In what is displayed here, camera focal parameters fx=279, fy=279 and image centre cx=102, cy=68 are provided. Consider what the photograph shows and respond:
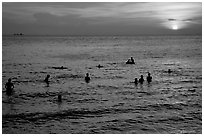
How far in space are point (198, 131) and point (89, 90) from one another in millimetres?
13607

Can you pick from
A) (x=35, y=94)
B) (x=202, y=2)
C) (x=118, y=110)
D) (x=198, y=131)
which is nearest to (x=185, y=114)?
(x=198, y=131)

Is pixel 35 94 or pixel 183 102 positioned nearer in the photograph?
pixel 183 102

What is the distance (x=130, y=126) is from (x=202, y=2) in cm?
920

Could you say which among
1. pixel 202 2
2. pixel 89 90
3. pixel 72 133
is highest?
pixel 202 2

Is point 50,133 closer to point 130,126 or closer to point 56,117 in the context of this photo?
point 56,117

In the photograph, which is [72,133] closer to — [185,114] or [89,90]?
[185,114]

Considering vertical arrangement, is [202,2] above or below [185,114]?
above

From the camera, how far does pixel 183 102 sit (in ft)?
80.2

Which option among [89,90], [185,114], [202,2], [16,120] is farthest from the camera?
[89,90]

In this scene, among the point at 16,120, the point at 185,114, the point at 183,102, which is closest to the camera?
the point at 16,120

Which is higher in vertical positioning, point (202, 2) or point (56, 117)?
point (202, 2)

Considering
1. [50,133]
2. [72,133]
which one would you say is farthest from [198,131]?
[50,133]

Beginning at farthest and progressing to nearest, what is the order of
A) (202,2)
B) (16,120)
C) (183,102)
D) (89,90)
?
(89,90), (183,102), (16,120), (202,2)

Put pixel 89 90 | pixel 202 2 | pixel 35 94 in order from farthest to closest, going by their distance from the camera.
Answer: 1. pixel 89 90
2. pixel 35 94
3. pixel 202 2
